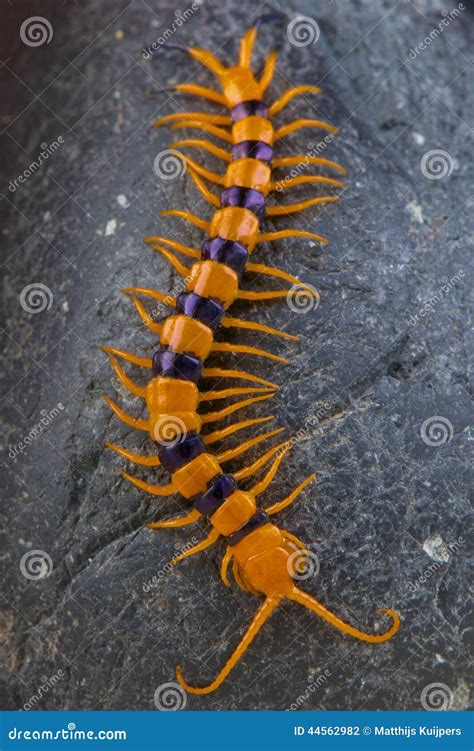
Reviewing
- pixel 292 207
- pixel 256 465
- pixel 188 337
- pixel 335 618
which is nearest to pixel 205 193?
pixel 292 207

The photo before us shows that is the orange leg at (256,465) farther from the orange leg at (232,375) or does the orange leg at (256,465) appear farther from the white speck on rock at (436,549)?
the white speck on rock at (436,549)

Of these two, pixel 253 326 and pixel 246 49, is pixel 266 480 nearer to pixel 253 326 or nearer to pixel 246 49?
pixel 253 326

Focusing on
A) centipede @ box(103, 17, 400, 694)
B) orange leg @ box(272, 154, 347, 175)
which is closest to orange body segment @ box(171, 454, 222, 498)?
centipede @ box(103, 17, 400, 694)

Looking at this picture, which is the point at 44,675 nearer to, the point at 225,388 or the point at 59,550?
the point at 59,550

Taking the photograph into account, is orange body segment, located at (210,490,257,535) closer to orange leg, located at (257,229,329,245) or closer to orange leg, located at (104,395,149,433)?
orange leg, located at (104,395,149,433)

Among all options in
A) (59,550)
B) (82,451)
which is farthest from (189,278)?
(59,550)
